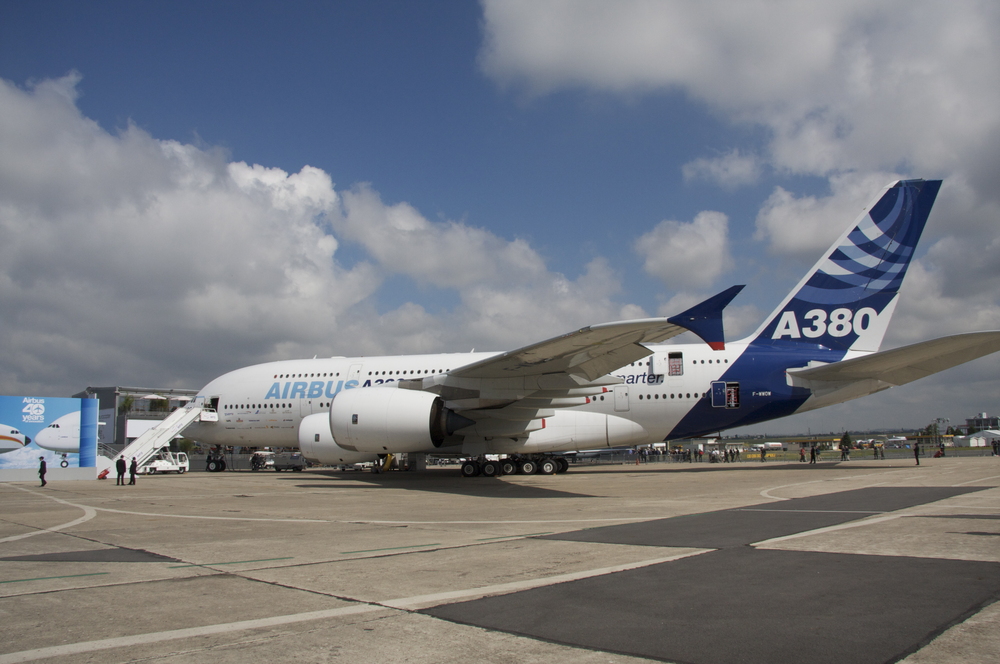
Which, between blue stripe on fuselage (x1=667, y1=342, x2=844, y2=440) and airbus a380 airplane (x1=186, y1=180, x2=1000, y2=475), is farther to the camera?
blue stripe on fuselage (x1=667, y1=342, x2=844, y2=440)

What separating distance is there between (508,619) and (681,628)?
97 cm

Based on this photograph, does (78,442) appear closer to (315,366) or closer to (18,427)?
(18,427)

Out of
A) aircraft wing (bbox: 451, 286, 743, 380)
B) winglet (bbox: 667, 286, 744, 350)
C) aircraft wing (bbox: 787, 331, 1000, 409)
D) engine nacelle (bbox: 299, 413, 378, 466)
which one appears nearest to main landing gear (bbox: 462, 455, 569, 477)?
engine nacelle (bbox: 299, 413, 378, 466)

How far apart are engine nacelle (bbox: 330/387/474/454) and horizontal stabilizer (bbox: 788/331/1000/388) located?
11349 millimetres

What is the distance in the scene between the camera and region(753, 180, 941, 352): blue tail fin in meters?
19.7

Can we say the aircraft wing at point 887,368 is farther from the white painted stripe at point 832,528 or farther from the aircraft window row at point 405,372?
the aircraft window row at point 405,372

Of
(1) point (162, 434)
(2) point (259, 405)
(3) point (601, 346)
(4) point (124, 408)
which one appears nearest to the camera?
(3) point (601, 346)

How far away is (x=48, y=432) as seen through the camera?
24.0 m

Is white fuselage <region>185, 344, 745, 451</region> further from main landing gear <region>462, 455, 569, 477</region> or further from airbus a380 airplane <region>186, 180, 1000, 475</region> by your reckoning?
main landing gear <region>462, 455, 569, 477</region>

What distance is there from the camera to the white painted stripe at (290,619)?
3.13 meters

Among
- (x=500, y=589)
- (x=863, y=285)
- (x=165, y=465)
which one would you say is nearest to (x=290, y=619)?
Result: (x=500, y=589)

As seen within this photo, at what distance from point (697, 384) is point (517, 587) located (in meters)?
16.5

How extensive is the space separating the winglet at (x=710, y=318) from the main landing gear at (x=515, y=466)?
38.7 ft

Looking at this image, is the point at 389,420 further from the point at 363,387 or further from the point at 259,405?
the point at 259,405
